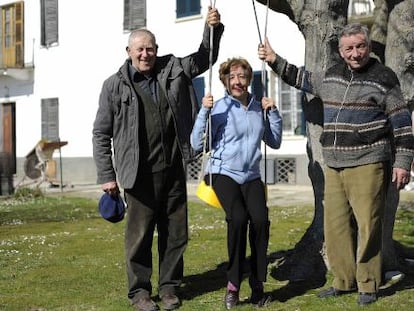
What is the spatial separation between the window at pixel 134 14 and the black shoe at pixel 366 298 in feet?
53.9

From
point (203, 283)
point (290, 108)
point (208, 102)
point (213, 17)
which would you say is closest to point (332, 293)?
point (203, 283)

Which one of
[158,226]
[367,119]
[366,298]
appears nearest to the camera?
[367,119]

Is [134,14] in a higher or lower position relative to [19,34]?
higher

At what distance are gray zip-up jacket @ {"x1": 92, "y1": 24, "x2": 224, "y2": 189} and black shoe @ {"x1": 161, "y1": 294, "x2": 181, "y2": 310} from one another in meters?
0.86

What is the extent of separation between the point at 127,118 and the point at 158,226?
89 centimetres

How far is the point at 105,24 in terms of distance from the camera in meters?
21.8

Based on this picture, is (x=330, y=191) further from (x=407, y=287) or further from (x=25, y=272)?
(x=25, y=272)

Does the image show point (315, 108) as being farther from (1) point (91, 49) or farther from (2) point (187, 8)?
(1) point (91, 49)

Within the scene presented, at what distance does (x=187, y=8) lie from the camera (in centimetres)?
1980

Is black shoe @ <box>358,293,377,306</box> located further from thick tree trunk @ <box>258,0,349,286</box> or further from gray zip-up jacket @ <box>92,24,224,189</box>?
gray zip-up jacket @ <box>92,24,224,189</box>

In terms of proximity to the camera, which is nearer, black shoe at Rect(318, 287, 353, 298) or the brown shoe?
the brown shoe

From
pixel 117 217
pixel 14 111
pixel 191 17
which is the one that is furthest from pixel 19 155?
pixel 117 217

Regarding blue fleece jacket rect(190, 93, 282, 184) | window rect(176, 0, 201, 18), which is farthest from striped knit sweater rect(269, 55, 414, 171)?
window rect(176, 0, 201, 18)

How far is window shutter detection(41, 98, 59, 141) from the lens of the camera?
23.4 m
